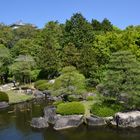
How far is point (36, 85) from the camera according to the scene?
5162 centimetres

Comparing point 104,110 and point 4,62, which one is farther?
point 4,62

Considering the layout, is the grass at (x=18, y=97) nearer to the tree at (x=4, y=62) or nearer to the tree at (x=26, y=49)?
the tree at (x=4, y=62)

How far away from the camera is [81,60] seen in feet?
154

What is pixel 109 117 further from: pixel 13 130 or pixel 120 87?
pixel 13 130

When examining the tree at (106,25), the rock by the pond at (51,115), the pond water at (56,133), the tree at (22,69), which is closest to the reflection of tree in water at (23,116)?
the pond water at (56,133)

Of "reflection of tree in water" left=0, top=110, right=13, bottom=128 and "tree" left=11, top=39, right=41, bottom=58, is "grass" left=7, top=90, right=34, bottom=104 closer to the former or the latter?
"reflection of tree in water" left=0, top=110, right=13, bottom=128

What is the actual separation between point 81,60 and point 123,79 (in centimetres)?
1787

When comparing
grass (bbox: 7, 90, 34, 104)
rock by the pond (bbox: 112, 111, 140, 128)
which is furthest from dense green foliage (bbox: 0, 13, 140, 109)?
grass (bbox: 7, 90, 34, 104)

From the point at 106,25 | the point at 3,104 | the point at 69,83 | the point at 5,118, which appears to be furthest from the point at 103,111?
the point at 106,25

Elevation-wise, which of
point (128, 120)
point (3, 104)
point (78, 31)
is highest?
point (78, 31)

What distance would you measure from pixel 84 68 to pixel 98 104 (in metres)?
16.4

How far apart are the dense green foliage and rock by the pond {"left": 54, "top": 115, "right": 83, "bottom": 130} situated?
12.4ft

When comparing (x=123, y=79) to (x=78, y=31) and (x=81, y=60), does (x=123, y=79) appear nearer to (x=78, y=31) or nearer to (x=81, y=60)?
(x=81, y=60)

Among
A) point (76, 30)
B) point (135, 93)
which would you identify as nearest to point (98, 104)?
point (135, 93)
